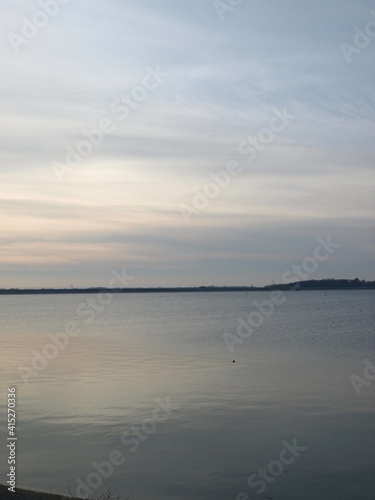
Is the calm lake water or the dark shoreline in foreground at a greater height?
the calm lake water

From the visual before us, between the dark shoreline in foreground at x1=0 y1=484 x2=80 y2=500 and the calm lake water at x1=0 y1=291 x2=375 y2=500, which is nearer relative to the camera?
the dark shoreline in foreground at x1=0 y1=484 x2=80 y2=500

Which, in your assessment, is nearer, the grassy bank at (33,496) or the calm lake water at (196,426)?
the grassy bank at (33,496)

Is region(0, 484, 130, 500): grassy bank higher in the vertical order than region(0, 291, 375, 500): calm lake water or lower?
lower

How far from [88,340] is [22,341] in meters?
3.68

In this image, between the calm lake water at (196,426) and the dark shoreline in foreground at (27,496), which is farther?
the calm lake water at (196,426)

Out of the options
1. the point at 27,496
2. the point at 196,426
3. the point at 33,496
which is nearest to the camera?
the point at 27,496

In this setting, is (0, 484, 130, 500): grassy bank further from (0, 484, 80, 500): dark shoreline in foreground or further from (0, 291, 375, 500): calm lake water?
(0, 291, 375, 500): calm lake water

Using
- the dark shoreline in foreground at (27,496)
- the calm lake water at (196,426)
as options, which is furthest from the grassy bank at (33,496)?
the calm lake water at (196,426)

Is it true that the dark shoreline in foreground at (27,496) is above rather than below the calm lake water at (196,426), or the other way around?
below

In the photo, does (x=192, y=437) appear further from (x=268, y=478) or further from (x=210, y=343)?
(x=210, y=343)

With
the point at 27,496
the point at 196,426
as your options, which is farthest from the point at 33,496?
the point at 196,426

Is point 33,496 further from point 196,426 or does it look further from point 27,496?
point 196,426

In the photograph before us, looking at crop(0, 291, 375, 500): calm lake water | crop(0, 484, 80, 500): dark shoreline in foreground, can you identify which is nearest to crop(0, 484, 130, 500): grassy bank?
crop(0, 484, 80, 500): dark shoreline in foreground

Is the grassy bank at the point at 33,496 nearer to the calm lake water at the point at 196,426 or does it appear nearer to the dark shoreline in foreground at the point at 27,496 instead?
the dark shoreline in foreground at the point at 27,496
